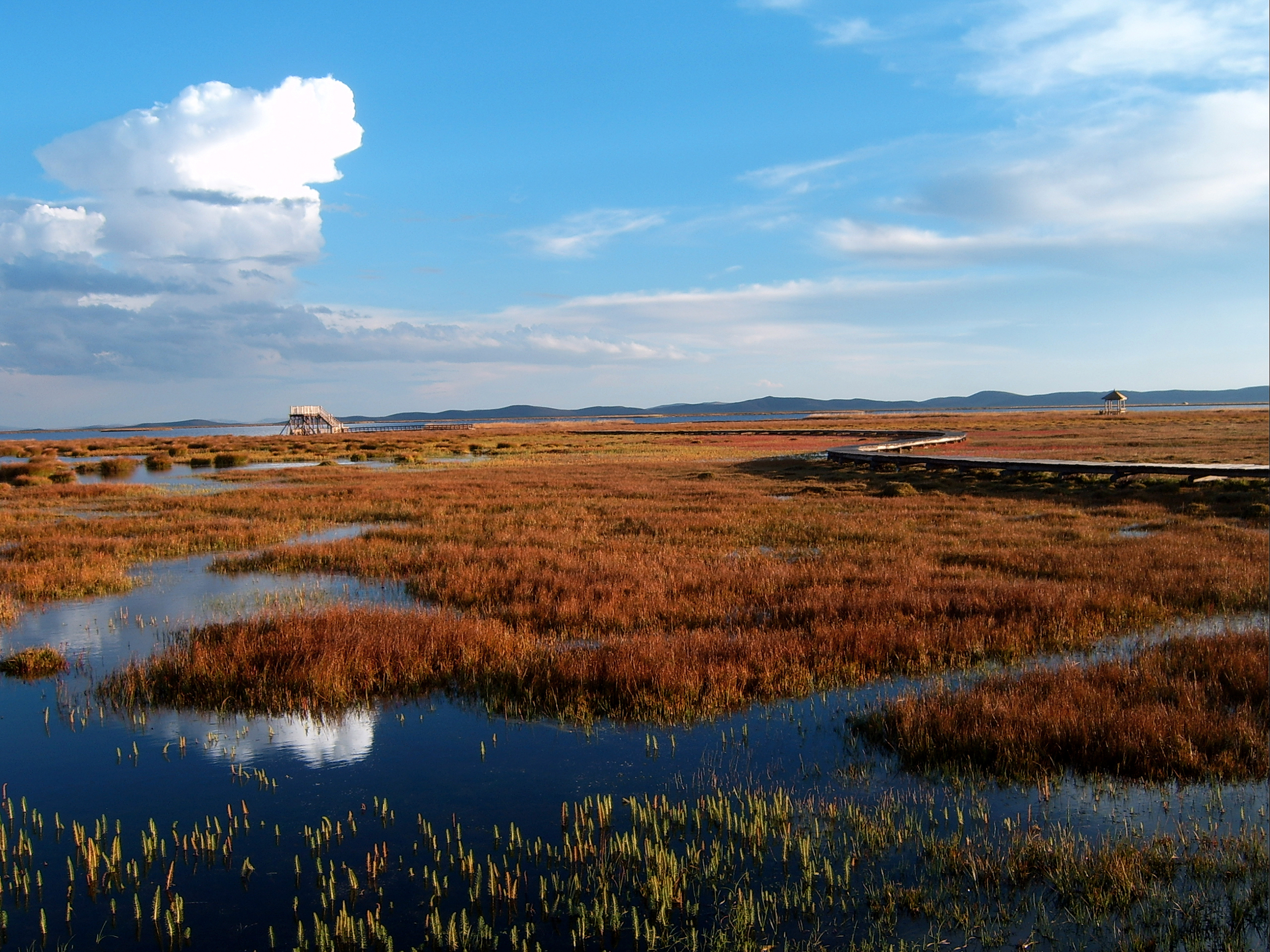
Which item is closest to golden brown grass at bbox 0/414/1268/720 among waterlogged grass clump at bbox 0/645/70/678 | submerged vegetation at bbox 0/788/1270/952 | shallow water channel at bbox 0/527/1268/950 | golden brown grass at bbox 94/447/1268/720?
golden brown grass at bbox 94/447/1268/720

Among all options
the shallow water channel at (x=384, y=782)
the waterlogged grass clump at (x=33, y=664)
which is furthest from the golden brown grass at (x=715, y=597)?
the waterlogged grass clump at (x=33, y=664)

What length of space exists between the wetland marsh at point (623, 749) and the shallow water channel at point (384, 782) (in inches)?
1.5

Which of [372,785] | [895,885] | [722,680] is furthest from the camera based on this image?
[722,680]

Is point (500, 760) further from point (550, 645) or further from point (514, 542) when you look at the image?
point (514, 542)

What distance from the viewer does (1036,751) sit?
7.18m

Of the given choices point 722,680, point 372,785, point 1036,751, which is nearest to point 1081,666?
point 1036,751

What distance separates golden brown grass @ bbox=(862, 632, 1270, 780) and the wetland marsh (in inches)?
2.1

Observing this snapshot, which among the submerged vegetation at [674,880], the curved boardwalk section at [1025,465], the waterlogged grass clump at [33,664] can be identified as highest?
the curved boardwalk section at [1025,465]

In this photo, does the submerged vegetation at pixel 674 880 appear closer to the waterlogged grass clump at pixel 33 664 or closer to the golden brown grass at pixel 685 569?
the golden brown grass at pixel 685 569

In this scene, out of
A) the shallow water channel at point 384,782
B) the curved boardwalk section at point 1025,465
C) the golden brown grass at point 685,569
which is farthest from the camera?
the curved boardwalk section at point 1025,465

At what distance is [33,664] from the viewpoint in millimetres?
10352

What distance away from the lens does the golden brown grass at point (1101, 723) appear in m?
6.98

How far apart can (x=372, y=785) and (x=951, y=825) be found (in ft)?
15.8

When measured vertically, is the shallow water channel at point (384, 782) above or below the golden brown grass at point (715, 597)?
below
